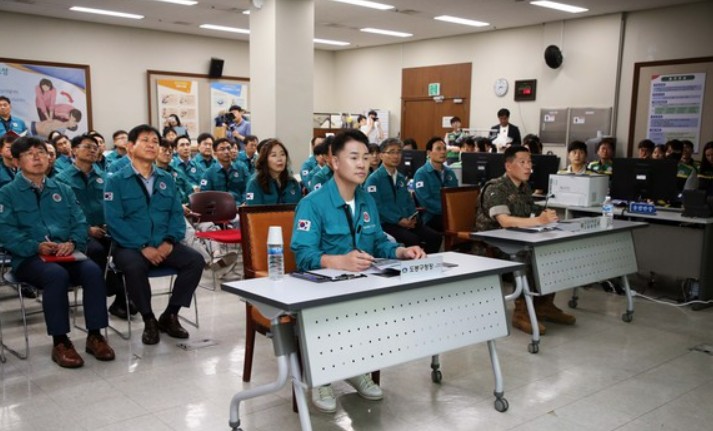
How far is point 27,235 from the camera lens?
357cm

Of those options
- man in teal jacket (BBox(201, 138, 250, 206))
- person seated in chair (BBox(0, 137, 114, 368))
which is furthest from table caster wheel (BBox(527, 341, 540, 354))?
man in teal jacket (BBox(201, 138, 250, 206))

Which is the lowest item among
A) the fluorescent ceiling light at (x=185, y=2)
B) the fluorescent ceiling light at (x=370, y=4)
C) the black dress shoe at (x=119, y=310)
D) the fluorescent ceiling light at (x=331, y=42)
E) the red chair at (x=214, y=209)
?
the black dress shoe at (x=119, y=310)

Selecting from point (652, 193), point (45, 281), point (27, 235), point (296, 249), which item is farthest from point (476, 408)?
point (652, 193)

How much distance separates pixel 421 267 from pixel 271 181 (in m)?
2.48

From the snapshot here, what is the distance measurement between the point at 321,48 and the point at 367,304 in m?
12.1

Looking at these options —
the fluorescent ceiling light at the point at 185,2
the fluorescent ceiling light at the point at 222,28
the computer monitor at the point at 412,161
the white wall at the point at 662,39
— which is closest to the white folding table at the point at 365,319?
the computer monitor at the point at 412,161

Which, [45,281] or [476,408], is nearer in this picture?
[476,408]

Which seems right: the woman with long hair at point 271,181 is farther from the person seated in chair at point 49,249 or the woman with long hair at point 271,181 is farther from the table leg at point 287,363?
the table leg at point 287,363

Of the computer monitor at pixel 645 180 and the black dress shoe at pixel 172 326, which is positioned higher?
the computer monitor at pixel 645 180

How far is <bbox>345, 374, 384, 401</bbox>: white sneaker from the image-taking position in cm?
306

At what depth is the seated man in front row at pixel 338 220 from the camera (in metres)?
2.79

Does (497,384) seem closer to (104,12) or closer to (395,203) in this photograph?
(395,203)

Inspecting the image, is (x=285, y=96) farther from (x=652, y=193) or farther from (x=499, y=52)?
(x=499, y=52)

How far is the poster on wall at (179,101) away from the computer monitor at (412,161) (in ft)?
20.1
